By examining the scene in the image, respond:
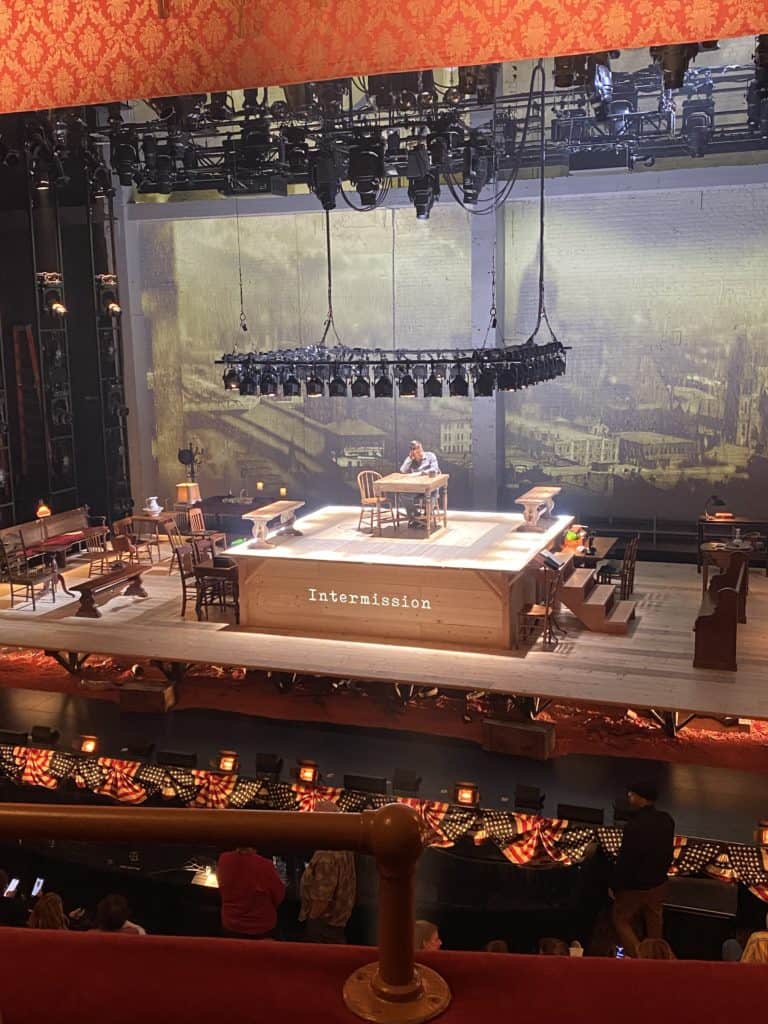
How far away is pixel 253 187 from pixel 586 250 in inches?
193

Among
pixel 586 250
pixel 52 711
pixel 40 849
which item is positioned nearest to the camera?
pixel 40 849

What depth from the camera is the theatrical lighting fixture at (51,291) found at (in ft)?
48.4

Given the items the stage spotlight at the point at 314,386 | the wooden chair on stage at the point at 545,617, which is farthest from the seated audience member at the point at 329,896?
the stage spotlight at the point at 314,386

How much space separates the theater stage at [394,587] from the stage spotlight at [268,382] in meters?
1.74

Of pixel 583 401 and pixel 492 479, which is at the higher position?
pixel 583 401

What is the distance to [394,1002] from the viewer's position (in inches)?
66.6

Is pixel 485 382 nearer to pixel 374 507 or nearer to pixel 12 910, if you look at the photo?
pixel 374 507

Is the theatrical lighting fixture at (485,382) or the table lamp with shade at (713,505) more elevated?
the theatrical lighting fixture at (485,382)

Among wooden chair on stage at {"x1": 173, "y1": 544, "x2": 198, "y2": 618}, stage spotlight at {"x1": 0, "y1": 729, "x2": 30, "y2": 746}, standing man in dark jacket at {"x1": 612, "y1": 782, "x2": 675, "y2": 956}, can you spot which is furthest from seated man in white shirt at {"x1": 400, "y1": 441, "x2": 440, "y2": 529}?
standing man in dark jacket at {"x1": 612, "y1": 782, "x2": 675, "y2": 956}

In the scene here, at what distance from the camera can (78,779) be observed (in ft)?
24.5

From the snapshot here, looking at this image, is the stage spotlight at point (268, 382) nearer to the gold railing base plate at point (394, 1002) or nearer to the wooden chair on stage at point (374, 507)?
the wooden chair on stage at point (374, 507)

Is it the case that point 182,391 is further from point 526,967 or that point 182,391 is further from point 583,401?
point 526,967

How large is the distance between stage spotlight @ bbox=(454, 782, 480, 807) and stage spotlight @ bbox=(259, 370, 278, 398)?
5.50 meters

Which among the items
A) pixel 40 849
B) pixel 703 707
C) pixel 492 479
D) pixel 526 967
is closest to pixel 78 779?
pixel 40 849
